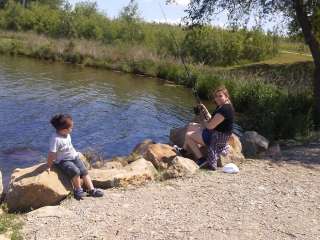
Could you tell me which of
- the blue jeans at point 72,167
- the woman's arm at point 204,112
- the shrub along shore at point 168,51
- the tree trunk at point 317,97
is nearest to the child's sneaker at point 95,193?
the blue jeans at point 72,167

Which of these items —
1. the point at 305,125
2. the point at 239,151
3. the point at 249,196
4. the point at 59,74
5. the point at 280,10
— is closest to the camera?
the point at 249,196

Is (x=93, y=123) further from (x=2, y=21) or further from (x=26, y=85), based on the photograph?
(x=2, y=21)

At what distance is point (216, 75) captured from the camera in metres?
30.7

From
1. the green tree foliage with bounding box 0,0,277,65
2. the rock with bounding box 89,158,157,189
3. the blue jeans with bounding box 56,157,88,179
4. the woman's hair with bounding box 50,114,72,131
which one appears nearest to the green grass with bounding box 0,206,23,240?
the blue jeans with bounding box 56,157,88,179

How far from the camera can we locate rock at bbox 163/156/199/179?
966 centimetres

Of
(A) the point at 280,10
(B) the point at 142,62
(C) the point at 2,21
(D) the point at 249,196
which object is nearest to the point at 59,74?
(B) the point at 142,62

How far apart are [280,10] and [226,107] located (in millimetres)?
10558

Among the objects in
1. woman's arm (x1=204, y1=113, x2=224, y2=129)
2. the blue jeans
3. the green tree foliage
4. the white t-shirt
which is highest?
the green tree foliage

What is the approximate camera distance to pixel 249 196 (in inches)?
343

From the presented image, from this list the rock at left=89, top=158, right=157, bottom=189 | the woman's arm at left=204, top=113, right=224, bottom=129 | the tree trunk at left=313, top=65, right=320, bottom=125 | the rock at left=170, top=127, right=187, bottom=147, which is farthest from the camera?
the tree trunk at left=313, top=65, right=320, bottom=125

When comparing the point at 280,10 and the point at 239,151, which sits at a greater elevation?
the point at 280,10

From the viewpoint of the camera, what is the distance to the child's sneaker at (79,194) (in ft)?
27.9

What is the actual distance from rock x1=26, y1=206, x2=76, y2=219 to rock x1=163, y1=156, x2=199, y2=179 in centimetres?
240

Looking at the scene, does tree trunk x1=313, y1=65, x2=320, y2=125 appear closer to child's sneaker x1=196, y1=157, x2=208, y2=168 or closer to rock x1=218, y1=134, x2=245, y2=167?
rock x1=218, y1=134, x2=245, y2=167
